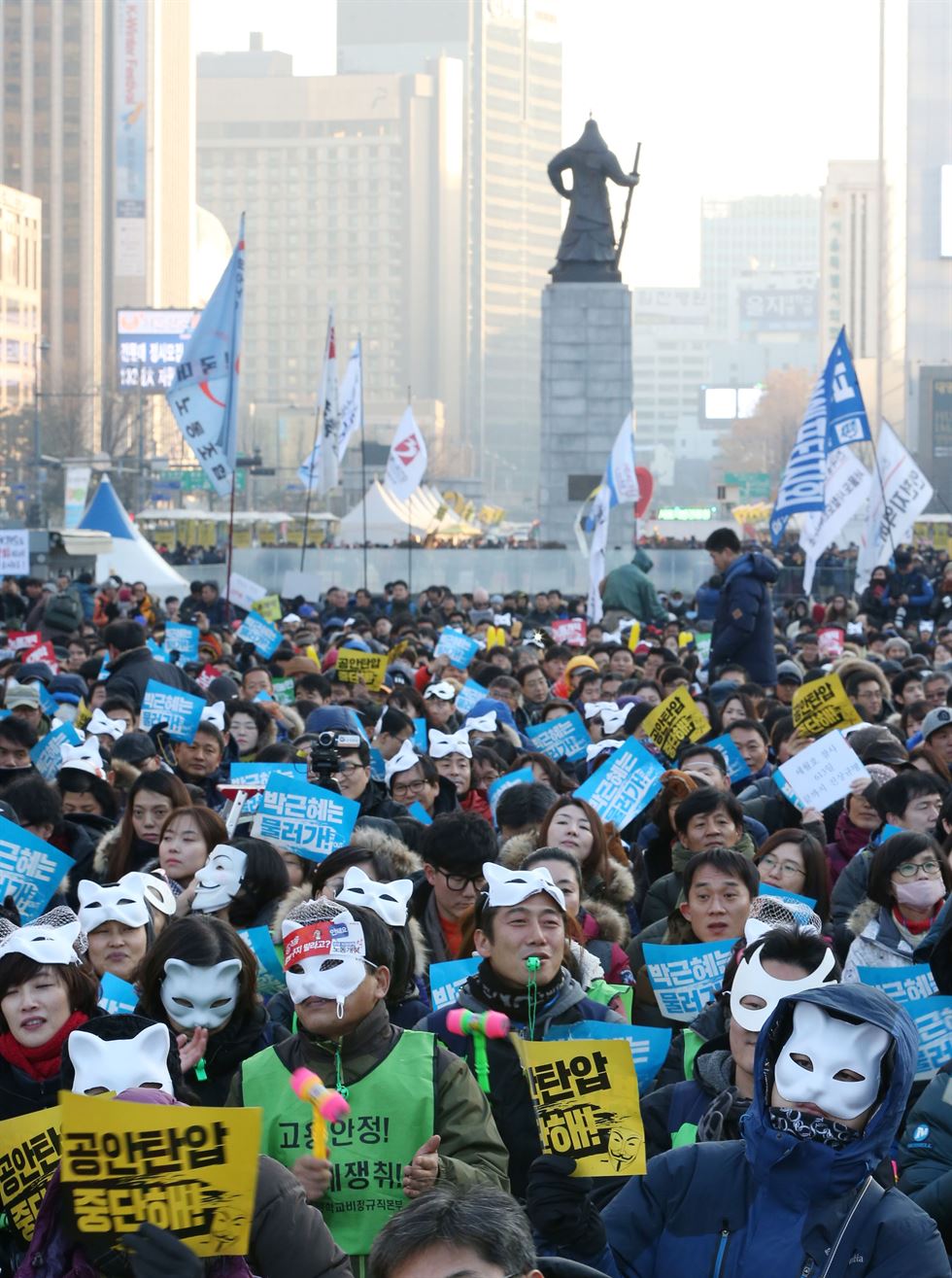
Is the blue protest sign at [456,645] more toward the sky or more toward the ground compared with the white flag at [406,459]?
more toward the ground

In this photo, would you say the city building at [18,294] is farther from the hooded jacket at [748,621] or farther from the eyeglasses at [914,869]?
the eyeglasses at [914,869]

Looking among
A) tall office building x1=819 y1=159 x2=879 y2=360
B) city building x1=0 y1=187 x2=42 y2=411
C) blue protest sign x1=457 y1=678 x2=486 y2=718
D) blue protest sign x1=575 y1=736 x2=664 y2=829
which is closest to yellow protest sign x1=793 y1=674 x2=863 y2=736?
blue protest sign x1=575 y1=736 x2=664 y2=829

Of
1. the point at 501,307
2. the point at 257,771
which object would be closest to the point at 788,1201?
the point at 257,771

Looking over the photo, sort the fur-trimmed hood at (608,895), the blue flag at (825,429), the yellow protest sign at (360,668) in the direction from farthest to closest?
the blue flag at (825,429), the yellow protest sign at (360,668), the fur-trimmed hood at (608,895)

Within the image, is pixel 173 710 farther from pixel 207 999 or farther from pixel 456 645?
pixel 207 999

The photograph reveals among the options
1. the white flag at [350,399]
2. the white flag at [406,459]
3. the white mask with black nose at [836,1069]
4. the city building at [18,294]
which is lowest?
the white mask with black nose at [836,1069]

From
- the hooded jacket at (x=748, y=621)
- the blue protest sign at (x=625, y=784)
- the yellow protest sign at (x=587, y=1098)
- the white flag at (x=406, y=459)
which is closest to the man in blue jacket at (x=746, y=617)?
the hooded jacket at (x=748, y=621)

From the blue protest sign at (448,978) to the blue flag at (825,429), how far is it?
581 inches

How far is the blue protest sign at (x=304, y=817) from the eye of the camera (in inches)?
286

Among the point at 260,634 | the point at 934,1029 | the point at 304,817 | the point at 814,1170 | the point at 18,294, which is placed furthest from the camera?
the point at 18,294

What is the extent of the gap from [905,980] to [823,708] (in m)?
4.98

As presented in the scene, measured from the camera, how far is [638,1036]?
4746mm

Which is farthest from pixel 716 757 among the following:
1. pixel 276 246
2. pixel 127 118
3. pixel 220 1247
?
pixel 276 246

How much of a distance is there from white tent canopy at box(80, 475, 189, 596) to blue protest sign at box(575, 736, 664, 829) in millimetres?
21804
